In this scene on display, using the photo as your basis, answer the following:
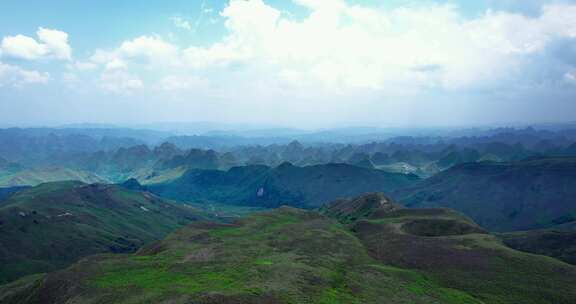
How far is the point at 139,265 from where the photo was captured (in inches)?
3829

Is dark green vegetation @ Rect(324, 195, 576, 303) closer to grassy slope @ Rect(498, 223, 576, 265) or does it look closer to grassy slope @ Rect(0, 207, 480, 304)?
grassy slope @ Rect(0, 207, 480, 304)

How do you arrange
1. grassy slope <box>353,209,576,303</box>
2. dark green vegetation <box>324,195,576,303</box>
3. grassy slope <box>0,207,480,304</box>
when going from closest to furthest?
grassy slope <box>0,207,480,304</box>, grassy slope <box>353,209,576,303</box>, dark green vegetation <box>324,195,576,303</box>

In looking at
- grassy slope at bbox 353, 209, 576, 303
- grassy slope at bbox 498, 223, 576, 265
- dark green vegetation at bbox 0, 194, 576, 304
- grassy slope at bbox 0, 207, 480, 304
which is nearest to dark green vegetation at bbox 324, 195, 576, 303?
grassy slope at bbox 353, 209, 576, 303

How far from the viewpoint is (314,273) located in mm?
89125

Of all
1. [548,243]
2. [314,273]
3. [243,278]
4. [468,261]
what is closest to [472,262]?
[468,261]

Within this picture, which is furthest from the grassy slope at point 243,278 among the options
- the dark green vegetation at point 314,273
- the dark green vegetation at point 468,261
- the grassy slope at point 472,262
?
the grassy slope at point 472,262

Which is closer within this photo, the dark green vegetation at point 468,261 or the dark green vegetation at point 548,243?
the dark green vegetation at point 468,261

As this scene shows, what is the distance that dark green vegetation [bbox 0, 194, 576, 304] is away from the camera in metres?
76.4

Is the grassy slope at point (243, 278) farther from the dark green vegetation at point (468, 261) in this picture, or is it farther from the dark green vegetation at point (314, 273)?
the dark green vegetation at point (468, 261)

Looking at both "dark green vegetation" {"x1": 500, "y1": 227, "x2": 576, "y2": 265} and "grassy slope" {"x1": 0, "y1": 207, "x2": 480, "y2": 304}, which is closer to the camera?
"grassy slope" {"x1": 0, "y1": 207, "x2": 480, "y2": 304}

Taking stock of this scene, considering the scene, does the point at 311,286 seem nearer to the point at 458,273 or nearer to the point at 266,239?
the point at 458,273

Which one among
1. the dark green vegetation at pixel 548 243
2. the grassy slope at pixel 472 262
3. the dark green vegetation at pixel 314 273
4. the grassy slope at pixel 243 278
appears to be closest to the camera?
the grassy slope at pixel 243 278

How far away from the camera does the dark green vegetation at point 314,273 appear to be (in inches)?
3009

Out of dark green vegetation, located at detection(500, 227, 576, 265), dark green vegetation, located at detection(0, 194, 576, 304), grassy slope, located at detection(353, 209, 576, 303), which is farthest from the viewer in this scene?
Result: dark green vegetation, located at detection(500, 227, 576, 265)
